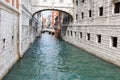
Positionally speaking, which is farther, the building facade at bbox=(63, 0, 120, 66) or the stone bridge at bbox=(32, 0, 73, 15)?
the stone bridge at bbox=(32, 0, 73, 15)

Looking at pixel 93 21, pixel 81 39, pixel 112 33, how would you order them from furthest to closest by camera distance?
pixel 81 39 < pixel 93 21 < pixel 112 33

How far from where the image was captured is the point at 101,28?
56.3ft

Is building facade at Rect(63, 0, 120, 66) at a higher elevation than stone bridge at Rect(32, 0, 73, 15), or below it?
below

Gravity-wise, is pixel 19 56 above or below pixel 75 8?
below

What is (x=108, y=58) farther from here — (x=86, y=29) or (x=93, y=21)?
(x=86, y=29)

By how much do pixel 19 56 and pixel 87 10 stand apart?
9925mm

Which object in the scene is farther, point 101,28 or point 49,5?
point 49,5

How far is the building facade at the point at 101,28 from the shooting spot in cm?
1460

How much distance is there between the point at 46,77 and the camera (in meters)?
10.9

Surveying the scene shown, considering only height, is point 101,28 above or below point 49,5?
below

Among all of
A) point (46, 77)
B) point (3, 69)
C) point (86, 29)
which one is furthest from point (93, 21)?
point (3, 69)

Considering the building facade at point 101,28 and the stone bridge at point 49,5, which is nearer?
the building facade at point 101,28

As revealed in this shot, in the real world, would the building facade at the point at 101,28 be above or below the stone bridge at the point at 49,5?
below

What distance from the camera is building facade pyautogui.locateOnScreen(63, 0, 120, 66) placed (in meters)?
14.6
